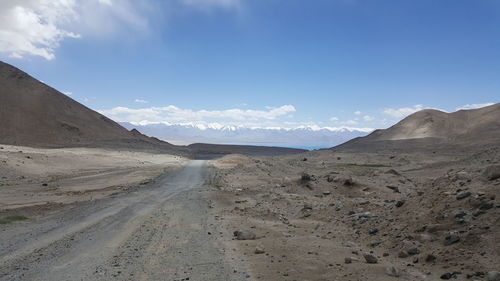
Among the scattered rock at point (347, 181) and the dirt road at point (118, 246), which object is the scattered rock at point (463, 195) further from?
the scattered rock at point (347, 181)

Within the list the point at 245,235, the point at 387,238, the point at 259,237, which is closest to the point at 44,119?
the point at 245,235

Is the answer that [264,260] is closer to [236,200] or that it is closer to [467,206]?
[467,206]

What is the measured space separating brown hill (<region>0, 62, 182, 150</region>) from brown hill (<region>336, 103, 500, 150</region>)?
198 ft

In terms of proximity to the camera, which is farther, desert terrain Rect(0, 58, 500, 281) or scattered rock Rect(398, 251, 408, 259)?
scattered rock Rect(398, 251, 408, 259)

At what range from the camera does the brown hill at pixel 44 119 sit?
73500mm

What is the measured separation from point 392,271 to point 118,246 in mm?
6940

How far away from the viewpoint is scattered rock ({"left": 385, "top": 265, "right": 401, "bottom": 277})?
294 inches

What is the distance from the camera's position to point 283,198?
63.8 feet

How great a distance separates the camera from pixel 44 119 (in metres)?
82.5

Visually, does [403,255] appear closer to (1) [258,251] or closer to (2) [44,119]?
(1) [258,251]

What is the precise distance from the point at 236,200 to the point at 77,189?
11.3 m

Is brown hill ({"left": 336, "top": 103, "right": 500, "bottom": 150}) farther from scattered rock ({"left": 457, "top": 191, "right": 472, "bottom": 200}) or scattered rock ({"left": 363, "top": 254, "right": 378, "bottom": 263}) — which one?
scattered rock ({"left": 363, "top": 254, "right": 378, "bottom": 263})

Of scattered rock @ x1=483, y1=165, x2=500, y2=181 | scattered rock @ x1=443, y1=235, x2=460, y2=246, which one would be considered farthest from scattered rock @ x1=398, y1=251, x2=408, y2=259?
scattered rock @ x1=483, y1=165, x2=500, y2=181

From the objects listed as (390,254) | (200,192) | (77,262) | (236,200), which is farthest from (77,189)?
(390,254)
